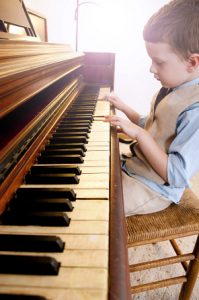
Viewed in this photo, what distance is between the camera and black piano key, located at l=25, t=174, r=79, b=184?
0.73 metres

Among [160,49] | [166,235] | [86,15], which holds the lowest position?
[166,235]

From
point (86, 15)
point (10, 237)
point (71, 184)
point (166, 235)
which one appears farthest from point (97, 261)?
point (86, 15)

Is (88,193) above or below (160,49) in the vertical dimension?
below

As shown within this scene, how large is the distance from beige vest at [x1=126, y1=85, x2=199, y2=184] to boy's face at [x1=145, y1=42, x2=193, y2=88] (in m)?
0.05

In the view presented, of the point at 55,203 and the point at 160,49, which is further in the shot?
the point at 160,49

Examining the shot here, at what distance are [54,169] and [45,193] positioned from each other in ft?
0.45

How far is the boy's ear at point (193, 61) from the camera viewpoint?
94cm

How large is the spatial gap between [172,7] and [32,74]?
2.03 feet

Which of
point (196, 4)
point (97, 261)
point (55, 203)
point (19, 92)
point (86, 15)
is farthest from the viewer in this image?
point (86, 15)

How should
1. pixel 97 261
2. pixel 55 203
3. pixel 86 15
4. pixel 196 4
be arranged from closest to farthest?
pixel 97 261 → pixel 55 203 → pixel 196 4 → pixel 86 15

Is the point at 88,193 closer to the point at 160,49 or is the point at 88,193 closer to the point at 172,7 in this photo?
the point at 160,49

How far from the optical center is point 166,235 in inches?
40.2

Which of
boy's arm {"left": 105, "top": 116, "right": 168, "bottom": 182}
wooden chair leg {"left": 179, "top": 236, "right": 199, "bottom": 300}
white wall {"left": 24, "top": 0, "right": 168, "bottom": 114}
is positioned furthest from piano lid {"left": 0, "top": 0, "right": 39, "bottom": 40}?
white wall {"left": 24, "top": 0, "right": 168, "bottom": 114}

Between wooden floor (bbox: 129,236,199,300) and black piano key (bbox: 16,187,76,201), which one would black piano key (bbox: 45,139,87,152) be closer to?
black piano key (bbox: 16,187,76,201)
